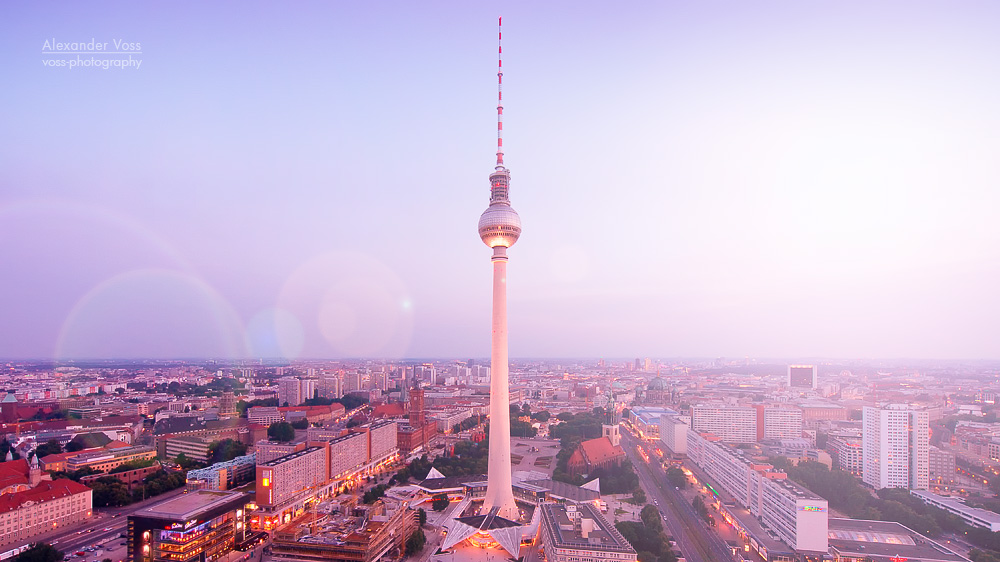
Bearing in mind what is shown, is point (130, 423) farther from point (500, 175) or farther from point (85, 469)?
point (500, 175)

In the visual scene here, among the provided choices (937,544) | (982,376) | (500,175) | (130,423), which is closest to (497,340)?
(500,175)

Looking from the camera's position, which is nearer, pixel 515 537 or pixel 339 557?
pixel 339 557

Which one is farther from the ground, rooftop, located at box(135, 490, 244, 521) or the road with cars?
rooftop, located at box(135, 490, 244, 521)

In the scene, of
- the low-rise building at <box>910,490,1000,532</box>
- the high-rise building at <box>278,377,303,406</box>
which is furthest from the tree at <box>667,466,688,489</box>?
the high-rise building at <box>278,377,303,406</box>

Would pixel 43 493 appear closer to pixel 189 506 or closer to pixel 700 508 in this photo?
pixel 189 506

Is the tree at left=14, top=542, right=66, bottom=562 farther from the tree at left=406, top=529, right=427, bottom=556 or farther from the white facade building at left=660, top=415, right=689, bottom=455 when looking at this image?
the white facade building at left=660, top=415, right=689, bottom=455

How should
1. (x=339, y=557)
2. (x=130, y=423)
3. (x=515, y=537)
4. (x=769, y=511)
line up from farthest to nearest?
(x=130, y=423) < (x=769, y=511) < (x=515, y=537) < (x=339, y=557)

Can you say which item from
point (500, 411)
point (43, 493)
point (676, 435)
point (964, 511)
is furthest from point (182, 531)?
point (676, 435)
